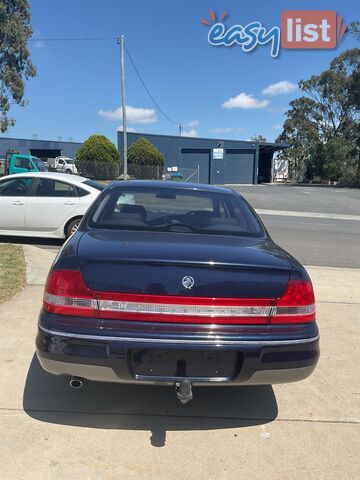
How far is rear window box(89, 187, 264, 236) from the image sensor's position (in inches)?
144

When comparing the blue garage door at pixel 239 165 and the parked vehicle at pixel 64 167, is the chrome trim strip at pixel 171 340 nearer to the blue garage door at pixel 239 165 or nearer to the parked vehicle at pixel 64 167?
the parked vehicle at pixel 64 167

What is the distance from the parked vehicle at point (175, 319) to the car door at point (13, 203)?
6.65m

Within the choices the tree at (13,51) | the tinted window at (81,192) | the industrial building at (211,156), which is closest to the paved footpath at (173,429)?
the tinted window at (81,192)

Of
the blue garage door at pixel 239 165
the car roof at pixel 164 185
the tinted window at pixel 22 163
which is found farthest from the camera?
the blue garage door at pixel 239 165

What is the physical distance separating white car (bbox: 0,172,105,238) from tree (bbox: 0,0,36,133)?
88.3 ft

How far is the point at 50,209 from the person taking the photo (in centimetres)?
909

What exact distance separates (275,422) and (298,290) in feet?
3.17

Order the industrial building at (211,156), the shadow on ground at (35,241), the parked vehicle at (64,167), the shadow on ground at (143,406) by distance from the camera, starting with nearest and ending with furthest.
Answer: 1. the shadow on ground at (143,406)
2. the shadow on ground at (35,241)
3. the parked vehicle at (64,167)
4. the industrial building at (211,156)

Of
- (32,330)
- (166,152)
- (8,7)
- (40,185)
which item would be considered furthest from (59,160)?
(32,330)

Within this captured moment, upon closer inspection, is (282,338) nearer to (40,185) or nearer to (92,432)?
(92,432)

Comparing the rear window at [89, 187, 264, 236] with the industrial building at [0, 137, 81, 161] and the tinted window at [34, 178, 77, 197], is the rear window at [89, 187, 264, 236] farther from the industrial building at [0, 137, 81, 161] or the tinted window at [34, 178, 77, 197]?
the industrial building at [0, 137, 81, 161]

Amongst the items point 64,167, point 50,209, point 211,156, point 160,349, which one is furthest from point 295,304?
point 211,156

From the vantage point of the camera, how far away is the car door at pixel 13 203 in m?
9.09

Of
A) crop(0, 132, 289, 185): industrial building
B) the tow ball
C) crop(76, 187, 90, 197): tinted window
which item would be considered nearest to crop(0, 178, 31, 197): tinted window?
crop(76, 187, 90, 197): tinted window
